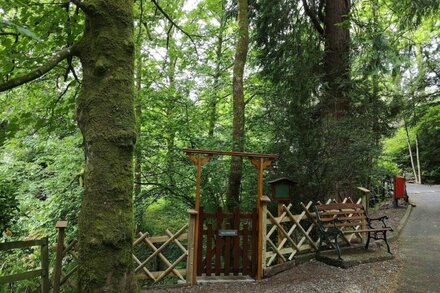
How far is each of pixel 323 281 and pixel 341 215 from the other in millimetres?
2304

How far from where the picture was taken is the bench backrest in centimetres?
692

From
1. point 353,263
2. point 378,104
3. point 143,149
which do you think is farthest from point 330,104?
point 143,149

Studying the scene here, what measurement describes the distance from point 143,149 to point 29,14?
482cm

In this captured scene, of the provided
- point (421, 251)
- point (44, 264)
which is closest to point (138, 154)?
point (44, 264)

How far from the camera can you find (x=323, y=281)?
548 cm

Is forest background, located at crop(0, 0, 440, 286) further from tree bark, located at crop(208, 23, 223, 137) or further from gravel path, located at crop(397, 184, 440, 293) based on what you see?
gravel path, located at crop(397, 184, 440, 293)

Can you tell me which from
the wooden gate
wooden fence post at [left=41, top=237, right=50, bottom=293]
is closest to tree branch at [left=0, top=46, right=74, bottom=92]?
wooden fence post at [left=41, top=237, right=50, bottom=293]

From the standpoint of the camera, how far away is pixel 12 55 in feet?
12.5

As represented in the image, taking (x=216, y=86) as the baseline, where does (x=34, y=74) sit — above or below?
below

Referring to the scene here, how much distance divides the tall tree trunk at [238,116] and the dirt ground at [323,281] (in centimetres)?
230

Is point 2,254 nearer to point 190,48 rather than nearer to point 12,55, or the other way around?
point 12,55

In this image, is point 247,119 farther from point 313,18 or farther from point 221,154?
point 221,154

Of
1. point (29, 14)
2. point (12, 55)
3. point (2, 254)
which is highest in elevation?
point (29, 14)

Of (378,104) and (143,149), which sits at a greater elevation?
(378,104)
